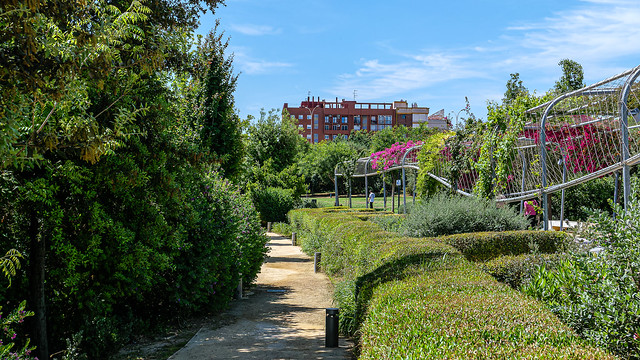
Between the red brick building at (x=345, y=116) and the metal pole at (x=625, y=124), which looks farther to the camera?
the red brick building at (x=345, y=116)

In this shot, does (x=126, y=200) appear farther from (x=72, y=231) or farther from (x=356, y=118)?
(x=356, y=118)

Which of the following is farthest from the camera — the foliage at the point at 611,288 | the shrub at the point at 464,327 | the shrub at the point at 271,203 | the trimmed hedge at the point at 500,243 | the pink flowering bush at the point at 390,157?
the shrub at the point at 271,203

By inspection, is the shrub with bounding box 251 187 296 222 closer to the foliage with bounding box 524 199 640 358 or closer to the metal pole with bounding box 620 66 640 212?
the metal pole with bounding box 620 66 640 212

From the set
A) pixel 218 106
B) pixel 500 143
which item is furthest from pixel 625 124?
pixel 218 106

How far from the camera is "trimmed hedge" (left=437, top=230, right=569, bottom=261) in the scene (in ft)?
27.3

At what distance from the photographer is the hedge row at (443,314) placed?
284 cm

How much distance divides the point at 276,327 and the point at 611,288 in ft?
14.9

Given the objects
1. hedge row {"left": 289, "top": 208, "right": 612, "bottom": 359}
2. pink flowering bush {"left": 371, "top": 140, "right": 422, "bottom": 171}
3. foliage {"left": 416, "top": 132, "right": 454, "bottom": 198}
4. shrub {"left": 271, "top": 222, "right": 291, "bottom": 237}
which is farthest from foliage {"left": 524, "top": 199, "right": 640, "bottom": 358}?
shrub {"left": 271, "top": 222, "right": 291, "bottom": 237}

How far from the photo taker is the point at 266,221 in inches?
973

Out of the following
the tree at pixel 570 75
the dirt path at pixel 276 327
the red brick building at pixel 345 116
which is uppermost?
the red brick building at pixel 345 116

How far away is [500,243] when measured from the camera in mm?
8586

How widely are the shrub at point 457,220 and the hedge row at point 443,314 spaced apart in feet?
9.35

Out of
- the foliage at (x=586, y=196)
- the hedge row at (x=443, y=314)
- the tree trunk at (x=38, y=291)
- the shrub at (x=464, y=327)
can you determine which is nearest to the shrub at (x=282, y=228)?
the foliage at (x=586, y=196)

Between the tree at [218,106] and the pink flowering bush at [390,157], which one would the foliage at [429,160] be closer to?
the pink flowering bush at [390,157]
